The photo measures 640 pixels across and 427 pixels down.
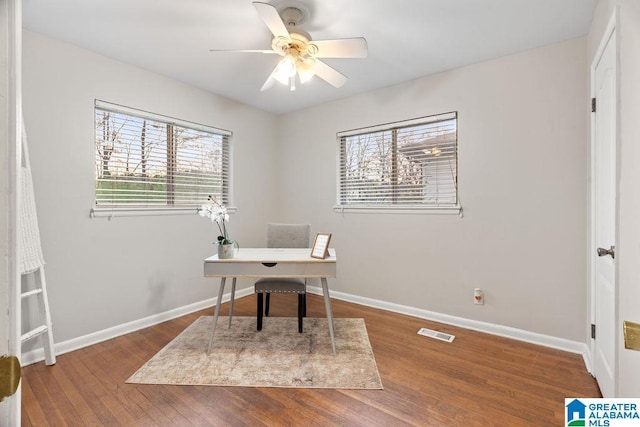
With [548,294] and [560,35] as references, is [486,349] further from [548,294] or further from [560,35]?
[560,35]

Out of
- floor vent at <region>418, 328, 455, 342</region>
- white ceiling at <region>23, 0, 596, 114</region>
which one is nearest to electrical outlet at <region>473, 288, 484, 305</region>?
floor vent at <region>418, 328, 455, 342</region>

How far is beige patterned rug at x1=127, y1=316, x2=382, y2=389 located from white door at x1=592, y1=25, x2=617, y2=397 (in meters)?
1.40

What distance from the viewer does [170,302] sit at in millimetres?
3129

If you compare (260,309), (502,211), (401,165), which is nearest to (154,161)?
(260,309)

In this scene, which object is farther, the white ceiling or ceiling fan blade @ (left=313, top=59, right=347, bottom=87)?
ceiling fan blade @ (left=313, top=59, right=347, bottom=87)

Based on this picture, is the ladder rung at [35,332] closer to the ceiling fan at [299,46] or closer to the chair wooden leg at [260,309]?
the chair wooden leg at [260,309]

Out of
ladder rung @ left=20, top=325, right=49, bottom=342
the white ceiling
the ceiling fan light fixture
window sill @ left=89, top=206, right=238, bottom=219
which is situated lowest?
ladder rung @ left=20, top=325, right=49, bottom=342

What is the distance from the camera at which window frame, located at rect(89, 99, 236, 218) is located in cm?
264

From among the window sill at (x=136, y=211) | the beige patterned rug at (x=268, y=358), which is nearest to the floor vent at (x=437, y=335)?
the beige patterned rug at (x=268, y=358)

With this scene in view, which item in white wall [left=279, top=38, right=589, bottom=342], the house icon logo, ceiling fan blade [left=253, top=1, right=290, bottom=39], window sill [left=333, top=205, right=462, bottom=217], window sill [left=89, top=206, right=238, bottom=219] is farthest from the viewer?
window sill [left=333, top=205, right=462, bottom=217]

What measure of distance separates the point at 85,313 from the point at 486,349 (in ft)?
11.0

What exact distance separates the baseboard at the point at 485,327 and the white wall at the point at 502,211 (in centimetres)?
Answer: 5

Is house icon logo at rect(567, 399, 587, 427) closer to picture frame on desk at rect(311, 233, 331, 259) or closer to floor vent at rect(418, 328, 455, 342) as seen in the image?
floor vent at rect(418, 328, 455, 342)

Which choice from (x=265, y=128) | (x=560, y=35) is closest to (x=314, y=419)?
(x=560, y=35)
